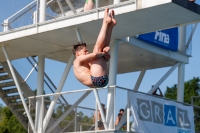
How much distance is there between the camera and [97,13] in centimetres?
1761

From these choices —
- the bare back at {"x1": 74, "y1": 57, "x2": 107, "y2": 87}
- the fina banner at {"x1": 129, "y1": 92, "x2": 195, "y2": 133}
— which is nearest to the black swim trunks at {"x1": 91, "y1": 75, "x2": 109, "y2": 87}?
the bare back at {"x1": 74, "y1": 57, "x2": 107, "y2": 87}

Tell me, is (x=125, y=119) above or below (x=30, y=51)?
below

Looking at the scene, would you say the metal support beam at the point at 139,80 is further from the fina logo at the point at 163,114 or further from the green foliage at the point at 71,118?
the fina logo at the point at 163,114

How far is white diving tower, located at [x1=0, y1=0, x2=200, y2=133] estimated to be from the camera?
16844 millimetres

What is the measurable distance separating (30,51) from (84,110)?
3.38m

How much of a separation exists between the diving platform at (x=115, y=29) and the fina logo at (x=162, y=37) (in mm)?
536

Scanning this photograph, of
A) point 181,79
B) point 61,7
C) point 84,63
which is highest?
point 61,7

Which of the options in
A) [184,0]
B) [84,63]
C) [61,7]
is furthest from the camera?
[61,7]

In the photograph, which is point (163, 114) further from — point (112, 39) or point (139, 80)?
point (139, 80)

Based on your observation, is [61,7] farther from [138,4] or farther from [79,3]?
[138,4]

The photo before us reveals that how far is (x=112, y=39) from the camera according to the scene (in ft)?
63.4

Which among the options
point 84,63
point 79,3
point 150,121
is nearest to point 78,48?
point 84,63

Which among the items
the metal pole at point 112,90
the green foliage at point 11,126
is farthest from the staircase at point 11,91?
the green foliage at point 11,126

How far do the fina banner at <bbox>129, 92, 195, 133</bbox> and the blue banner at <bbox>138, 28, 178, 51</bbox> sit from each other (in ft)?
7.57
